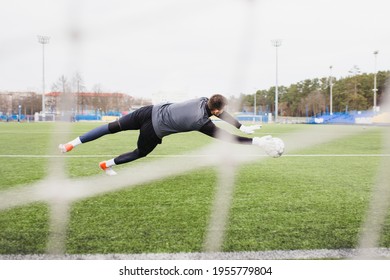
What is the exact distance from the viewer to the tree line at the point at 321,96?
43.6 inches

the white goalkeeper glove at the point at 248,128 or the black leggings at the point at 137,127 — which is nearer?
the white goalkeeper glove at the point at 248,128

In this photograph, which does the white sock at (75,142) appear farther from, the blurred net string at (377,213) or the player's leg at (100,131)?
the blurred net string at (377,213)

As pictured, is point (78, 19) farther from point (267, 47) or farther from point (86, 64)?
point (267, 47)

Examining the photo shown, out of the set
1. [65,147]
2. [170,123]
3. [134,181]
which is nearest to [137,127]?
[170,123]

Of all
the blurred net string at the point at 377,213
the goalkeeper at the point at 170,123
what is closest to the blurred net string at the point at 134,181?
the blurred net string at the point at 377,213

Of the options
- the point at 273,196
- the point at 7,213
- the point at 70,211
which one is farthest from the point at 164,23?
the point at 273,196

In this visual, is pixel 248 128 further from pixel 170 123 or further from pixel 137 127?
pixel 137 127

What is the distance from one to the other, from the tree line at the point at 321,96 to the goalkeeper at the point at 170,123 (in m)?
0.12

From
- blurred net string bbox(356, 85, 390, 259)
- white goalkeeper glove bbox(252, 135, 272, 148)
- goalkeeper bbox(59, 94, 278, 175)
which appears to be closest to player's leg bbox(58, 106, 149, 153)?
goalkeeper bbox(59, 94, 278, 175)

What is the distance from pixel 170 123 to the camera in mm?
1334

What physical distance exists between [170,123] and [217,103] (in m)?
0.25

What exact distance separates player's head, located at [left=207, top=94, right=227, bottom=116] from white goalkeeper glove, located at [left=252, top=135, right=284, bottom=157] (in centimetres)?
15

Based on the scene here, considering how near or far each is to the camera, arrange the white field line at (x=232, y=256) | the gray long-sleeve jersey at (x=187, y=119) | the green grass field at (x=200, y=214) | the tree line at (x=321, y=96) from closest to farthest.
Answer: the tree line at (x=321, y=96)
the gray long-sleeve jersey at (x=187, y=119)
the white field line at (x=232, y=256)
the green grass field at (x=200, y=214)

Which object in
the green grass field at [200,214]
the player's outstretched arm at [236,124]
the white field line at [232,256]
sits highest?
the player's outstretched arm at [236,124]
